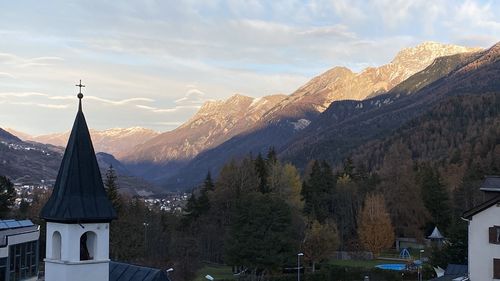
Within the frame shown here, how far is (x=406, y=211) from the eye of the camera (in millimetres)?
88312

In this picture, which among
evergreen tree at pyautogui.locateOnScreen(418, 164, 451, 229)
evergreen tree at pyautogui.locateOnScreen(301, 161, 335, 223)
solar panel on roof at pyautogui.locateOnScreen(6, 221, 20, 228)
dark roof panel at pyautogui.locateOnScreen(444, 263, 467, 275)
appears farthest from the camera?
evergreen tree at pyautogui.locateOnScreen(418, 164, 451, 229)

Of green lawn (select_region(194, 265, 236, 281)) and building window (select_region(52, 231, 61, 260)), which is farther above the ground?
building window (select_region(52, 231, 61, 260))

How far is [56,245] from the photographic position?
71.7 ft

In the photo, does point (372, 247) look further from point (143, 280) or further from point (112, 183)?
point (143, 280)

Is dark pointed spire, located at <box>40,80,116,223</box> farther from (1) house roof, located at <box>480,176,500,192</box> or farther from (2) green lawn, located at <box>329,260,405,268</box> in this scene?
(2) green lawn, located at <box>329,260,405,268</box>

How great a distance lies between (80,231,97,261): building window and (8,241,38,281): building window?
23.7 m

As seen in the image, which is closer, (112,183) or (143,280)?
(143,280)

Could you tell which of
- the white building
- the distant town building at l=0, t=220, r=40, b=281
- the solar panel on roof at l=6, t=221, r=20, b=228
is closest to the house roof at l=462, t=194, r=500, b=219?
the white building

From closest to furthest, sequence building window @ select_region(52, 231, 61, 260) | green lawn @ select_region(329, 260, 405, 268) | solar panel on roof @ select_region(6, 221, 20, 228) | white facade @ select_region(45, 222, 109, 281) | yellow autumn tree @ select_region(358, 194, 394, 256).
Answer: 1. white facade @ select_region(45, 222, 109, 281)
2. building window @ select_region(52, 231, 61, 260)
3. solar panel on roof @ select_region(6, 221, 20, 228)
4. green lawn @ select_region(329, 260, 405, 268)
5. yellow autumn tree @ select_region(358, 194, 394, 256)

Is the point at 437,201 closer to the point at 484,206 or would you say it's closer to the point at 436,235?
the point at 436,235

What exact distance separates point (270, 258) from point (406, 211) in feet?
111

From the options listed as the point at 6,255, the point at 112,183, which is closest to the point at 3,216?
the point at 112,183

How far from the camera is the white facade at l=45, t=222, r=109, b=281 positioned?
2116 cm

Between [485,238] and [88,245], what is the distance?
23.1 meters
